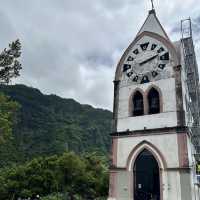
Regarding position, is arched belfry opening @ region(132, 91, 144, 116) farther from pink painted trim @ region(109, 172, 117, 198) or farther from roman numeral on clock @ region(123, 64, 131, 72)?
pink painted trim @ region(109, 172, 117, 198)

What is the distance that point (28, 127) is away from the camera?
92.9 m

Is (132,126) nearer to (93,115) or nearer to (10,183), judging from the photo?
(10,183)

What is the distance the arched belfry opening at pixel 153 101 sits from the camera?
63.8 feet

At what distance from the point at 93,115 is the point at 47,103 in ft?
74.6

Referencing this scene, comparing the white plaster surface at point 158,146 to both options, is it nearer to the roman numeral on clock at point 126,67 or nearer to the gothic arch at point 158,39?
the gothic arch at point 158,39

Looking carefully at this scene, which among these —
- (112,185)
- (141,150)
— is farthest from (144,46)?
(112,185)

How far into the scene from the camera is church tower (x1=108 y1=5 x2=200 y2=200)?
56.4 ft

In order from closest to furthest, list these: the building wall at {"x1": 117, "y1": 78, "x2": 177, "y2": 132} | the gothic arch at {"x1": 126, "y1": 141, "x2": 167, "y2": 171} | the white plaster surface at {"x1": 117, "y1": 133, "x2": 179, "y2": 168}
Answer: the white plaster surface at {"x1": 117, "y1": 133, "x2": 179, "y2": 168}, the gothic arch at {"x1": 126, "y1": 141, "x2": 167, "y2": 171}, the building wall at {"x1": 117, "y1": 78, "x2": 177, "y2": 132}

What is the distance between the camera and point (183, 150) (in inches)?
669

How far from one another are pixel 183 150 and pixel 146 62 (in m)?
7.29

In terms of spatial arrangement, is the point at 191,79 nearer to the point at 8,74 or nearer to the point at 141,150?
the point at 141,150

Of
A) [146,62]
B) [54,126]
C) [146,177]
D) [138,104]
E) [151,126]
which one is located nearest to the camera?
[146,177]

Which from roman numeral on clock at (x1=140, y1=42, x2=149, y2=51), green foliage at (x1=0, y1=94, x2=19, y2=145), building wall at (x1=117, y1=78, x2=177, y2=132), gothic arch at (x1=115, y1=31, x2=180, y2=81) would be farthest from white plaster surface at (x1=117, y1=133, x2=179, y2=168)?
green foliage at (x1=0, y1=94, x2=19, y2=145)

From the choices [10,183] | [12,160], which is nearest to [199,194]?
[10,183]
